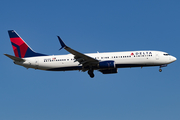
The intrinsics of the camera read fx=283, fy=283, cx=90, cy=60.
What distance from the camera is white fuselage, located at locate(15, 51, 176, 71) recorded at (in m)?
45.9

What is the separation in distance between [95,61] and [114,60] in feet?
10.2

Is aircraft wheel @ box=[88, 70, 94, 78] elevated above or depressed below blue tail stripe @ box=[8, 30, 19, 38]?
below

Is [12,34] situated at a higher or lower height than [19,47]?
higher

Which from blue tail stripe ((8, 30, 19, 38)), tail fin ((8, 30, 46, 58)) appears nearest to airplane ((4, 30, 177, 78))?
tail fin ((8, 30, 46, 58))

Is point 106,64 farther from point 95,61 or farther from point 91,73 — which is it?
point 91,73

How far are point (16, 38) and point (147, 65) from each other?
24501mm

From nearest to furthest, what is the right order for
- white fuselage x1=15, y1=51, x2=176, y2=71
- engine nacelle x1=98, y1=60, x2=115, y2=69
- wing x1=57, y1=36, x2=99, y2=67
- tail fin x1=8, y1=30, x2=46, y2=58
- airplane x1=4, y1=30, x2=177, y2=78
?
wing x1=57, y1=36, x2=99, y2=67 → engine nacelle x1=98, y1=60, x2=115, y2=69 → airplane x1=4, y1=30, x2=177, y2=78 → white fuselage x1=15, y1=51, x2=176, y2=71 → tail fin x1=8, y1=30, x2=46, y2=58

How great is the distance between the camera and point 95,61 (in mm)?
45906

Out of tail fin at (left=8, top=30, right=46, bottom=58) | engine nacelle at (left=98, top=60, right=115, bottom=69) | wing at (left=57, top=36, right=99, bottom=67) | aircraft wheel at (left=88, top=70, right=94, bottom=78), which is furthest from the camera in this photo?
tail fin at (left=8, top=30, right=46, bottom=58)

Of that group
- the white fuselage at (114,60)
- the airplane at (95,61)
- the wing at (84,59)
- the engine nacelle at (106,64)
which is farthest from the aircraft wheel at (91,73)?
the engine nacelle at (106,64)

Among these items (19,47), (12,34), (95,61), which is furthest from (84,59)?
(12,34)

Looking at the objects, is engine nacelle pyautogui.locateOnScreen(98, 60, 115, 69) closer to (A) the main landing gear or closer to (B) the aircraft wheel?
(A) the main landing gear

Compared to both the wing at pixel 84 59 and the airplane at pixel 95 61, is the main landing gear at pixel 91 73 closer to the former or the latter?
the airplane at pixel 95 61

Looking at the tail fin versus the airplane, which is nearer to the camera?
the airplane
